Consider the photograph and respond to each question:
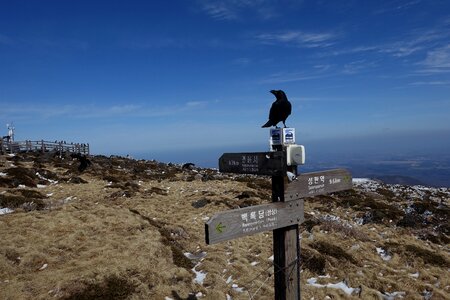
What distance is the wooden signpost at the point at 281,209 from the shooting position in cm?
492

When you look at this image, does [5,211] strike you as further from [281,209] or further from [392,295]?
[392,295]

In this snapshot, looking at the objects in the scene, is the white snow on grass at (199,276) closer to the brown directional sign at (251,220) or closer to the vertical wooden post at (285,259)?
the vertical wooden post at (285,259)

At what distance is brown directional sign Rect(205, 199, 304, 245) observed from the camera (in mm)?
4430

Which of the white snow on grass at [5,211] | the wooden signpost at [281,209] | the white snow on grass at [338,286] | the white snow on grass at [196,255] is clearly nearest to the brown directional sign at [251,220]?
the wooden signpost at [281,209]

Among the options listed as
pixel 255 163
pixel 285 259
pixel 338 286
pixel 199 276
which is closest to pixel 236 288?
pixel 199 276

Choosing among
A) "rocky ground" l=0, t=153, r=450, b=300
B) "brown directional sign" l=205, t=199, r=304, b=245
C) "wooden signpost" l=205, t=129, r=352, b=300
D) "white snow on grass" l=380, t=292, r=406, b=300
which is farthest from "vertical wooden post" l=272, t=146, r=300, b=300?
"white snow on grass" l=380, t=292, r=406, b=300

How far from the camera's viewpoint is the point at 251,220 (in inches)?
191

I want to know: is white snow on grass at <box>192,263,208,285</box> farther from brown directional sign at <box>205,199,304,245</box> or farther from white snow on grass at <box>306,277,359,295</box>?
brown directional sign at <box>205,199,304,245</box>

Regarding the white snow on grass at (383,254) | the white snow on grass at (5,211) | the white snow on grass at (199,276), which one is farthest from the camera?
the white snow on grass at (5,211)

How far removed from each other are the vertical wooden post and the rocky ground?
2.78 meters

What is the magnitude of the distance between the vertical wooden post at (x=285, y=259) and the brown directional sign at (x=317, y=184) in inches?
9.1

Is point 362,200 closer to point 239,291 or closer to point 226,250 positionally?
point 226,250

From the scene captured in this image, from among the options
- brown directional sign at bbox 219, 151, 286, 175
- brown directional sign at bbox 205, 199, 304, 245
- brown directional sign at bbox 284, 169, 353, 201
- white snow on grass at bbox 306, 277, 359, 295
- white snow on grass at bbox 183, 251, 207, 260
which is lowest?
white snow on grass at bbox 306, 277, 359, 295

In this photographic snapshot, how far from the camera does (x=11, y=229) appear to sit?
11484 mm
